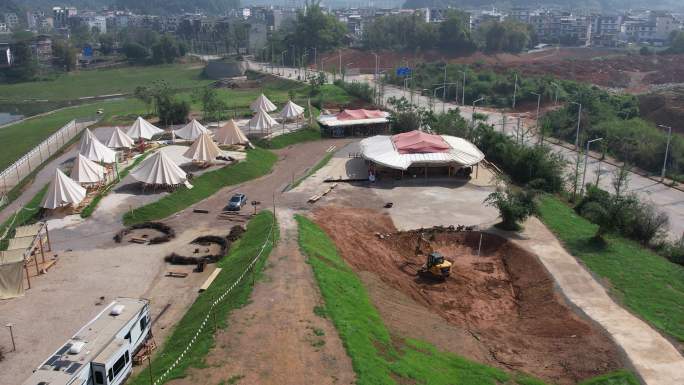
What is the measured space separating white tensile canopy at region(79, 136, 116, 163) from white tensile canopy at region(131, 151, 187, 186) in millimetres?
7331

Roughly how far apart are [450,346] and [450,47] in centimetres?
15091

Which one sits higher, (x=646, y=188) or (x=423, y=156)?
(x=423, y=156)

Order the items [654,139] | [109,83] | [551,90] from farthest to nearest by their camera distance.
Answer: [109,83] < [551,90] < [654,139]

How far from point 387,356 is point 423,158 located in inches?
1237

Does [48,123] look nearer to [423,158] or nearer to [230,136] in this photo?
[230,136]

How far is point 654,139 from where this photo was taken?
223ft

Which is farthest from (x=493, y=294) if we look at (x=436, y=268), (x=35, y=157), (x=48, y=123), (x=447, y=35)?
(x=447, y=35)

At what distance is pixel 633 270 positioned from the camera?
36.1m

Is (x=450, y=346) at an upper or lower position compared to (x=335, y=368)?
lower

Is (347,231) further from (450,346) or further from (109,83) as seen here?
(109,83)

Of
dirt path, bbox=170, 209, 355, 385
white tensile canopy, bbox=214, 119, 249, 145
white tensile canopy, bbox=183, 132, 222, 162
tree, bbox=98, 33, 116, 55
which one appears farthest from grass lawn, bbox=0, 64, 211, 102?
dirt path, bbox=170, 209, 355, 385

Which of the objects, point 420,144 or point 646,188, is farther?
point 646,188

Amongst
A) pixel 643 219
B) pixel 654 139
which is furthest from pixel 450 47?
pixel 643 219

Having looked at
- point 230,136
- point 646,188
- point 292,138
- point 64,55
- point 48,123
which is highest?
point 64,55
